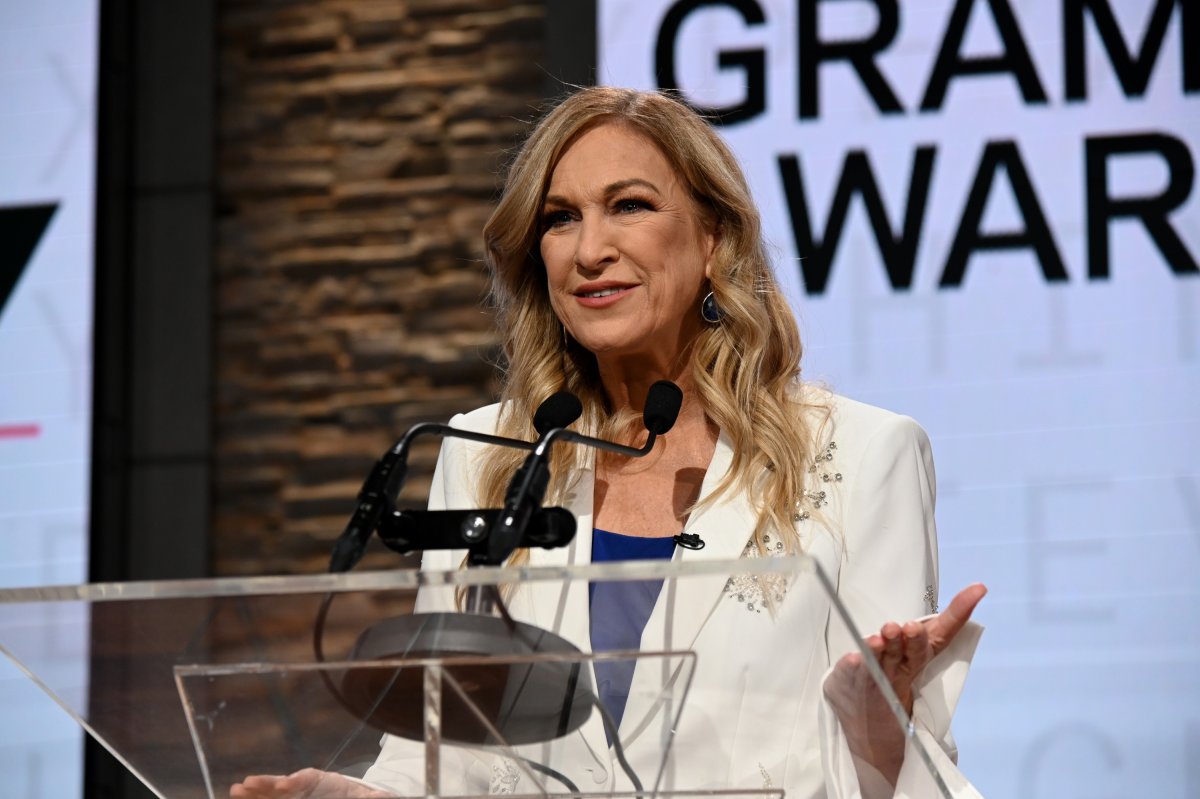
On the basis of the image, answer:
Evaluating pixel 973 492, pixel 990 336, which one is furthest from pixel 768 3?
pixel 973 492

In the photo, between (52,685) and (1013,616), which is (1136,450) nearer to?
(1013,616)

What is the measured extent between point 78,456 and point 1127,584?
2643 millimetres

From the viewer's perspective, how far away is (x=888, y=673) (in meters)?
1.45

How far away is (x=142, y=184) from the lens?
429 cm

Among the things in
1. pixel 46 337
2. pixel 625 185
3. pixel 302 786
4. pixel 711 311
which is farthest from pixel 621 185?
pixel 46 337

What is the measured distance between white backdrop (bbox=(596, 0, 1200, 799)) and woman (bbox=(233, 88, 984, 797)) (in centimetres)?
124

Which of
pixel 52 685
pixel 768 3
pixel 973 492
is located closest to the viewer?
pixel 52 685

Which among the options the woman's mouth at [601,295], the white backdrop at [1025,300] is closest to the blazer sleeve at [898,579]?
the woman's mouth at [601,295]

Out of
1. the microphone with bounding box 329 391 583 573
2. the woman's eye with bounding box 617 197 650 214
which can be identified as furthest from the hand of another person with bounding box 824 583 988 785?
the woman's eye with bounding box 617 197 650 214

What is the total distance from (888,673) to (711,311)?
1039 mm

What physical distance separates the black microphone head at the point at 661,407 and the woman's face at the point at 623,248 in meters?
0.37

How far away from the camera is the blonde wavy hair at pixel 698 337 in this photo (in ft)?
7.59

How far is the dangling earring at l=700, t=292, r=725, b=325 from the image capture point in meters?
2.40

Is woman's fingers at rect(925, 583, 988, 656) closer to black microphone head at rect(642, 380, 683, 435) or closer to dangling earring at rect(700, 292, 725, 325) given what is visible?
black microphone head at rect(642, 380, 683, 435)
